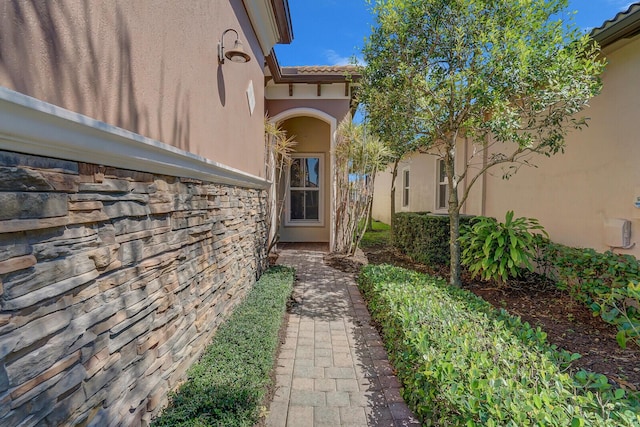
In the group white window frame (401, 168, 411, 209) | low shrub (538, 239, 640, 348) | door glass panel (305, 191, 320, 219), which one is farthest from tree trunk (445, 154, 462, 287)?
white window frame (401, 168, 411, 209)

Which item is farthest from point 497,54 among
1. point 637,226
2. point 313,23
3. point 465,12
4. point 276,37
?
point 313,23

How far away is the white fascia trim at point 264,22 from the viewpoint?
467 cm

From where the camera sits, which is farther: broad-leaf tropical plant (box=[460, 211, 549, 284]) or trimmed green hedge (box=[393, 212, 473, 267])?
trimmed green hedge (box=[393, 212, 473, 267])

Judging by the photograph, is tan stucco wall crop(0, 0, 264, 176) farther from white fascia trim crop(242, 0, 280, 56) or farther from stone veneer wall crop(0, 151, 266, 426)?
white fascia trim crop(242, 0, 280, 56)

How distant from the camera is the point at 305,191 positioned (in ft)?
33.3

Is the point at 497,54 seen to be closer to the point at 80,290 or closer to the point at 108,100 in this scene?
the point at 108,100

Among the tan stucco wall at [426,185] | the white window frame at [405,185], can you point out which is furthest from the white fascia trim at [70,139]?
the white window frame at [405,185]

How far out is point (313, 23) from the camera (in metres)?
9.34

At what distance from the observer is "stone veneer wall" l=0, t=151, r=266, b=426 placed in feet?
3.66

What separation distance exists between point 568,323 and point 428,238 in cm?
333

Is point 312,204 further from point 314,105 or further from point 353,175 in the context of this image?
A: point 314,105

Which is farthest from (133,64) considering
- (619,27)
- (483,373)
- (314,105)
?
(314,105)

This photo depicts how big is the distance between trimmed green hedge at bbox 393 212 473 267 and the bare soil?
0.49 m

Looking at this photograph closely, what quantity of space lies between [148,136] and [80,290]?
3.48 ft
